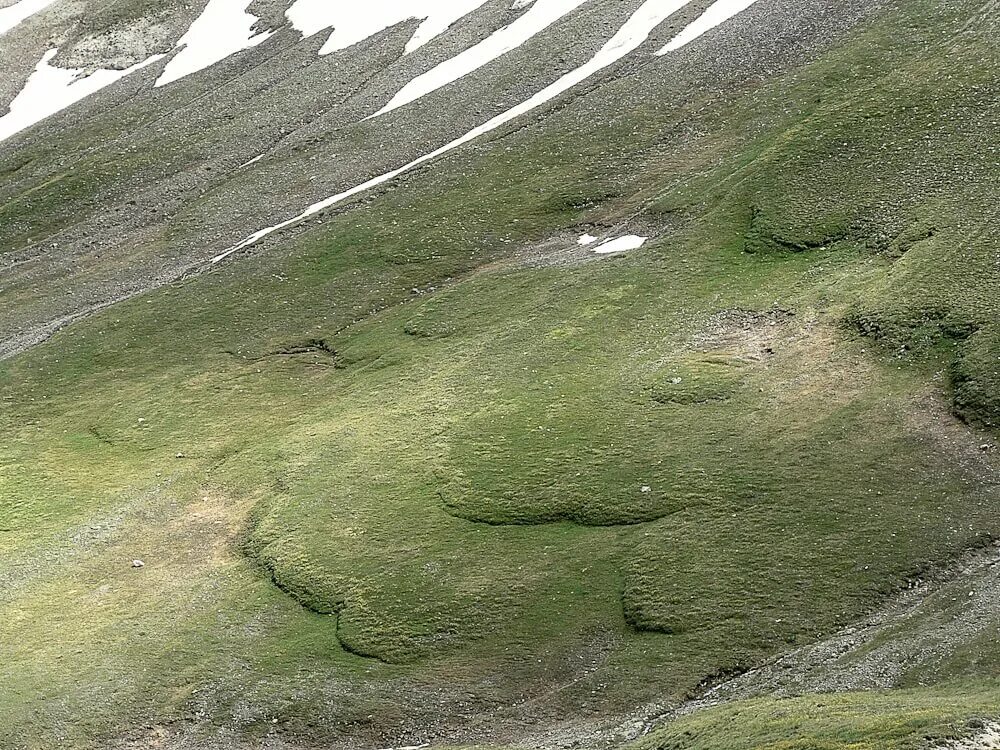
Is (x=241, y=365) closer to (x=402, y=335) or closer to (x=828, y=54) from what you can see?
(x=402, y=335)

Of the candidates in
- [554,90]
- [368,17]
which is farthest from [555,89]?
[368,17]

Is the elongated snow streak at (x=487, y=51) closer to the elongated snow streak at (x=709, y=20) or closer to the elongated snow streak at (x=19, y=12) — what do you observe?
the elongated snow streak at (x=709, y=20)

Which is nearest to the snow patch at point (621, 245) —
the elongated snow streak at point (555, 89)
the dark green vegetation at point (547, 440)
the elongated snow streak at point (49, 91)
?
the dark green vegetation at point (547, 440)

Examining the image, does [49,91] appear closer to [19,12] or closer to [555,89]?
[19,12]

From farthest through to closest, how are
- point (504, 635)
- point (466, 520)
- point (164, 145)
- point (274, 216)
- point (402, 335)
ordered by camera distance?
Answer: point (164, 145), point (274, 216), point (402, 335), point (466, 520), point (504, 635)

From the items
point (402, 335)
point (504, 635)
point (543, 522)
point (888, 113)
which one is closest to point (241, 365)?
point (402, 335)
